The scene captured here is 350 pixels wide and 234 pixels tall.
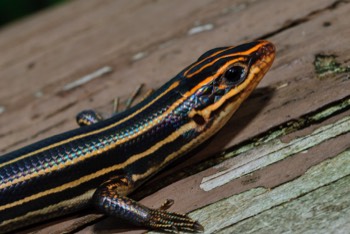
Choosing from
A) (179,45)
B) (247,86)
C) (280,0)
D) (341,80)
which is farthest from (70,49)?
(341,80)

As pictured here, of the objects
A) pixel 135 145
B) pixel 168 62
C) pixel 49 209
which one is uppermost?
pixel 168 62

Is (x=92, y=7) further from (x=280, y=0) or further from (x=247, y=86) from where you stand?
(x=247, y=86)

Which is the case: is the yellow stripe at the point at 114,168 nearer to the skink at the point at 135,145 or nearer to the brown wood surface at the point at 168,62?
the skink at the point at 135,145

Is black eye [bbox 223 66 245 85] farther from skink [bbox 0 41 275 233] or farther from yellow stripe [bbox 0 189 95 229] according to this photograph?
yellow stripe [bbox 0 189 95 229]

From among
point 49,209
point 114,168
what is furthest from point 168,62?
point 49,209

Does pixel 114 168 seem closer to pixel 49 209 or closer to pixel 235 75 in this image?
pixel 49 209

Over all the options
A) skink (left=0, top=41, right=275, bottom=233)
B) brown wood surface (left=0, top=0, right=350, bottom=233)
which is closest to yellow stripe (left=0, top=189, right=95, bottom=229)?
skink (left=0, top=41, right=275, bottom=233)

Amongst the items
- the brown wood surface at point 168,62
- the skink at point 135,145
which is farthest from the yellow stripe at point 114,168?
the brown wood surface at point 168,62
